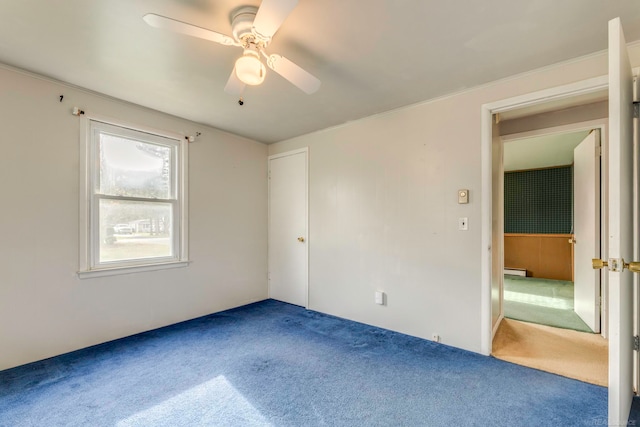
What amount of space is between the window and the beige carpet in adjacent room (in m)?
3.52

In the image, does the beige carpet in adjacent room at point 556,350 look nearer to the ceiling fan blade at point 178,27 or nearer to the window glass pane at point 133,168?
the ceiling fan blade at point 178,27

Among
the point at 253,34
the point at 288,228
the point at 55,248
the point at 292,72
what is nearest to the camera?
the point at 253,34

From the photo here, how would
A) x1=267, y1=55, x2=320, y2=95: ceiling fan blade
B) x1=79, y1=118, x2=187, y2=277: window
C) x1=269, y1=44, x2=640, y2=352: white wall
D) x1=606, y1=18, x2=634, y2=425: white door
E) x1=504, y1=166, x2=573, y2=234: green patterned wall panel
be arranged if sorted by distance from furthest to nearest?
x1=504, y1=166, x2=573, y2=234: green patterned wall panel
x1=79, y1=118, x2=187, y2=277: window
x1=269, y1=44, x2=640, y2=352: white wall
x1=267, y1=55, x2=320, y2=95: ceiling fan blade
x1=606, y1=18, x2=634, y2=425: white door

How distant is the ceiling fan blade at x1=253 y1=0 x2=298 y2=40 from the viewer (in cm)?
131

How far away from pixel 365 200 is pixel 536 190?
4964mm

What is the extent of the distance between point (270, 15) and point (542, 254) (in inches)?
265

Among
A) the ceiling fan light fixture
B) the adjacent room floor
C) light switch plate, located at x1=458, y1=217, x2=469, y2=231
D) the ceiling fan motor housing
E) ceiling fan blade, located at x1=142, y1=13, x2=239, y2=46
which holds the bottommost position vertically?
the adjacent room floor

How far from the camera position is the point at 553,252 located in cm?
573

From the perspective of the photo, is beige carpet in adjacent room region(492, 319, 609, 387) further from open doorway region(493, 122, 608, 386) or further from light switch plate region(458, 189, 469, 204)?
light switch plate region(458, 189, 469, 204)

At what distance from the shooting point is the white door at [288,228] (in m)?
3.97

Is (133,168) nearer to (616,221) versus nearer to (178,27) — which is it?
(178,27)

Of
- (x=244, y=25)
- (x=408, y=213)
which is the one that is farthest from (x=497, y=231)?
(x=244, y=25)

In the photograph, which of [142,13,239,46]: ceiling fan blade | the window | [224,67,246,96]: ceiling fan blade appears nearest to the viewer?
[142,13,239,46]: ceiling fan blade

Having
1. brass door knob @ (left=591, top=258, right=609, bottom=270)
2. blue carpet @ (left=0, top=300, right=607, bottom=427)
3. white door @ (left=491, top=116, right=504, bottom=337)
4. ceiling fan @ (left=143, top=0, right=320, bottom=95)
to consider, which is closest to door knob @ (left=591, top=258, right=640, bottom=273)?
brass door knob @ (left=591, top=258, right=609, bottom=270)
